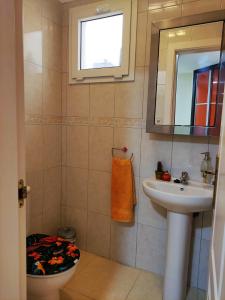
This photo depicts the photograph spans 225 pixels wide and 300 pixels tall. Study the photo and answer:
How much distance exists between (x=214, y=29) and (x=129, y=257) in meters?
1.94

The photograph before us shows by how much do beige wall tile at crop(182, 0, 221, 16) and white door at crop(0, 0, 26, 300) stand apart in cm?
132

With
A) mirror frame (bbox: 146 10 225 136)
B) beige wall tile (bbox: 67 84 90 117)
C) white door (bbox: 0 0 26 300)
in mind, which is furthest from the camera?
beige wall tile (bbox: 67 84 90 117)

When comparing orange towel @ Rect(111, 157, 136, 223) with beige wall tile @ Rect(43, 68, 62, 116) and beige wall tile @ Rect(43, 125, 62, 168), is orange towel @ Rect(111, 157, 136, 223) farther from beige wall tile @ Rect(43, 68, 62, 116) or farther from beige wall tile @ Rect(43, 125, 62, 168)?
beige wall tile @ Rect(43, 68, 62, 116)

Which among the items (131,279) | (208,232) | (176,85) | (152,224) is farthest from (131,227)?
(176,85)

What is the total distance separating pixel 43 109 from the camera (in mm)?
Answer: 1940

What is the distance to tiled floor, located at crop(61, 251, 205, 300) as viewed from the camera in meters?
1.66

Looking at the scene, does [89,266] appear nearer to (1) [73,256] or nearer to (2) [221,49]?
(1) [73,256]

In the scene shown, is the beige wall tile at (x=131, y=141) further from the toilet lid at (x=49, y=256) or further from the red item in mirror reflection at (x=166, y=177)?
the toilet lid at (x=49, y=256)

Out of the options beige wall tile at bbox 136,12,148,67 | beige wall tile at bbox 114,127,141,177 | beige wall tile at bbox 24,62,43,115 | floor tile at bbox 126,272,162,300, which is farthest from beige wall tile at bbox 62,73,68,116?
floor tile at bbox 126,272,162,300

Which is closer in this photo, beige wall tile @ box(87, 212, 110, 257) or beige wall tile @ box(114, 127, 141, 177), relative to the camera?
beige wall tile @ box(114, 127, 141, 177)

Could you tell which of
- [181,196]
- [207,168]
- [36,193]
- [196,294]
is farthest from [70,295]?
[207,168]

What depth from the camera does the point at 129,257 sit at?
2.00 metres

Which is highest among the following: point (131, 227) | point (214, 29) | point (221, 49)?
point (214, 29)

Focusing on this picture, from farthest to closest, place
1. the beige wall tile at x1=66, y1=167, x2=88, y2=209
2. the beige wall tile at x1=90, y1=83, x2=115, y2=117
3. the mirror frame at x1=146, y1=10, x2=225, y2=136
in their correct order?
the beige wall tile at x1=66, y1=167, x2=88, y2=209
the beige wall tile at x1=90, y1=83, x2=115, y2=117
the mirror frame at x1=146, y1=10, x2=225, y2=136
